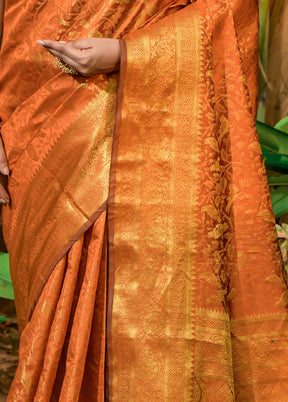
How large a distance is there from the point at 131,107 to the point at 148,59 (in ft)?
0.31

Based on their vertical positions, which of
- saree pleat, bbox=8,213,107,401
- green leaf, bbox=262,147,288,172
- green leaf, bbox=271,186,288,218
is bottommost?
saree pleat, bbox=8,213,107,401

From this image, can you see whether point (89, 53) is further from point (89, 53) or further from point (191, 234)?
point (191, 234)

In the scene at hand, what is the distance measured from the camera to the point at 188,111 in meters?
0.79

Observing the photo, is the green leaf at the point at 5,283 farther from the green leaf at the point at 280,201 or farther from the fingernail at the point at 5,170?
the green leaf at the point at 280,201

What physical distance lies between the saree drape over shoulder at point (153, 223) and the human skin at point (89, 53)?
0.02m

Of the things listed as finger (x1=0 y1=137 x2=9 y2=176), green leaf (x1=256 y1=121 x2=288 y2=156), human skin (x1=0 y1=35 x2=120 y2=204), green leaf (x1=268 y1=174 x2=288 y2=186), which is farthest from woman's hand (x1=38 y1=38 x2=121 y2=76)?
green leaf (x1=268 y1=174 x2=288 y2=186)

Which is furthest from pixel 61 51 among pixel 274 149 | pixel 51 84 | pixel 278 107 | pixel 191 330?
pixel 278 107

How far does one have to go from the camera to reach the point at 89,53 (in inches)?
28.7

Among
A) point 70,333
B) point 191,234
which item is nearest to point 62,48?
point 191,234

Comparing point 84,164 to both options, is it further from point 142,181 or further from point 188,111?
point 188,111

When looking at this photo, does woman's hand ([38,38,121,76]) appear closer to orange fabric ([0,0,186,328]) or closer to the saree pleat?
orange fabric ([0,0,186,328])

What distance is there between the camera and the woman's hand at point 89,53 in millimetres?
733

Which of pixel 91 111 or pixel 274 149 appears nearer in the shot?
pixel 91 111

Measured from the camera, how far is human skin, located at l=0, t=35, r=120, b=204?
0.73 m
